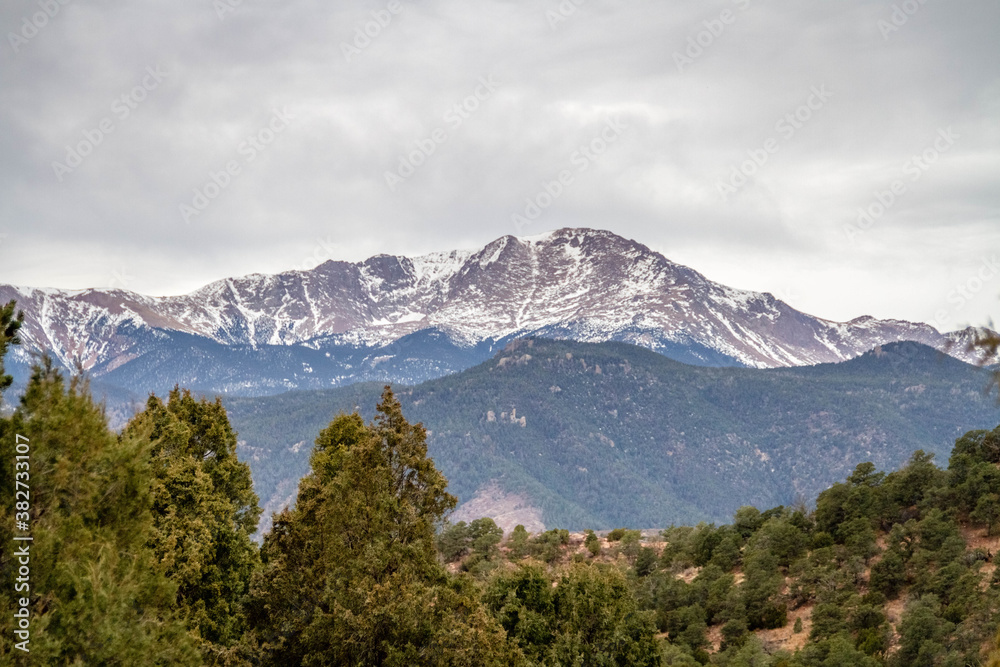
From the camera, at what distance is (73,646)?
15039 mm

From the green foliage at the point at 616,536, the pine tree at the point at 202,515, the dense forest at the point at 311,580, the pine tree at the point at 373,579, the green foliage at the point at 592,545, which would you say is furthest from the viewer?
the green foliage at the point at 616,536

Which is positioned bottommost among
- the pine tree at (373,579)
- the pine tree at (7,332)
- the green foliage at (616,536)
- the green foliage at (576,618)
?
the green foliage at (616,536)

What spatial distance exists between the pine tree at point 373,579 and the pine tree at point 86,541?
3.81 m

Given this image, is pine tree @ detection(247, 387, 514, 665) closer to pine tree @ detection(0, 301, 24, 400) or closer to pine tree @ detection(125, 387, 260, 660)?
pine tree @ detection(125, 387, 260, 660)

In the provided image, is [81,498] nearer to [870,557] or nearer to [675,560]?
[870,557]

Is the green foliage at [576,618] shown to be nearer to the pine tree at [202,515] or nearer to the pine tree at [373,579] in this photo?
the pine tree at [373,579]

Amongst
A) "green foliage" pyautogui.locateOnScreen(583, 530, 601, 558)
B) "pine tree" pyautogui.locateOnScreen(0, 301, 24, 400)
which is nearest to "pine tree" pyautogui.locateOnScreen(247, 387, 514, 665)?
"pine tree" pyautogui.locateOnScreen(0, 301, 24, 400)

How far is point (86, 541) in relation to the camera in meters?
16.3

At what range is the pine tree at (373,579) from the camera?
2053 cm

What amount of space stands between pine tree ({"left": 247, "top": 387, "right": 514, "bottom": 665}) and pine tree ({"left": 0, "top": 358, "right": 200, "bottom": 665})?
381cm

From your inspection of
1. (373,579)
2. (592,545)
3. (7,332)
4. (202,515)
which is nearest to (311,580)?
(373,579)

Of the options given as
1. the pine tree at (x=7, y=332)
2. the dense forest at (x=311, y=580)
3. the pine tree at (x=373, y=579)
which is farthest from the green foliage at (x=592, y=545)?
the pine tree at (x=7, y=332)

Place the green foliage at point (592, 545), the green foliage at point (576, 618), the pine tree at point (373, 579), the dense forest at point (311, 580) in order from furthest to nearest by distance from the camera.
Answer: the green foliage at point (592, 545), the green foliage at point (576, 618), the pine tree at point (373, 579), the dense forest at point (311, 580)

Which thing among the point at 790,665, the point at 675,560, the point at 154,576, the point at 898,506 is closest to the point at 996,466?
the point at 898,506
